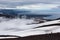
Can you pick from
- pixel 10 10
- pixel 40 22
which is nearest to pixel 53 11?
pixel 40 22

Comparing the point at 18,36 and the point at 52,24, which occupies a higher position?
the point at 52,24

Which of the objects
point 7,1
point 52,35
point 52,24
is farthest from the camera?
point 7,1

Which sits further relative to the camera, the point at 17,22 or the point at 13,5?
the point at 13,5

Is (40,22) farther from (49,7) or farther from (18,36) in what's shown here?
(18,36)

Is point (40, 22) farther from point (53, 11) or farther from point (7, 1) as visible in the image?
point (7, 1)

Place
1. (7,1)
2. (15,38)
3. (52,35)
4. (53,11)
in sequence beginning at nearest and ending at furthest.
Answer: (15,38) < (52,35) < (7,1) < (53,11)

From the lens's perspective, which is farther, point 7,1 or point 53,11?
point 53,11

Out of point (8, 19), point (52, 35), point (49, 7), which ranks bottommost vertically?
point (52, 35)

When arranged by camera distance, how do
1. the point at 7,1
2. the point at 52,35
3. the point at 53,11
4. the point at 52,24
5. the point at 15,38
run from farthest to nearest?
the point at 53,11 < the point at 7,1 < the point at 52,24 < the point at 52,35 < the point at 15,38

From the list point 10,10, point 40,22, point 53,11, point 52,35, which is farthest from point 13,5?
point 52,35
